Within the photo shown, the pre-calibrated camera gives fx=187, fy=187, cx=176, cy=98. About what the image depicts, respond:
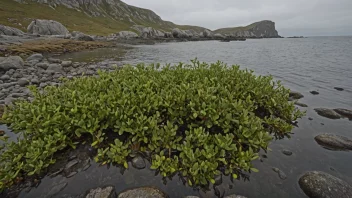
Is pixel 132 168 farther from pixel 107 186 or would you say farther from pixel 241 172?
pixel 241 172

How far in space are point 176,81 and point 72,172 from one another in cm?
491

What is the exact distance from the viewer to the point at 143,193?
14.6 feet

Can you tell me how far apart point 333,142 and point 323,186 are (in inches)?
121

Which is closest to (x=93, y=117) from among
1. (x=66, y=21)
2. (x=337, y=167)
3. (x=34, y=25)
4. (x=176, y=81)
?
Answer: (x=176, y=81)

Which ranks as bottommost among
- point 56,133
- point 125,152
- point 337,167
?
point 337,167

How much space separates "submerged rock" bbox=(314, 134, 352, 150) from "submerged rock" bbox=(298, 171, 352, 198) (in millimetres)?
2359

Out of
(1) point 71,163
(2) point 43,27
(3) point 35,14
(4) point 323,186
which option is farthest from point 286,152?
(3) point 35,14

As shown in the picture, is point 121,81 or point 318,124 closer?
point 121,81

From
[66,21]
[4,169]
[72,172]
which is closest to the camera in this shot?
[4,169]

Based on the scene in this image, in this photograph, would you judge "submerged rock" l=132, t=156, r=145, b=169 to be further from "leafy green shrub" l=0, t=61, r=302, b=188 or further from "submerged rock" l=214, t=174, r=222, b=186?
"submerged rock" l=214, t=174, r=222, b=186

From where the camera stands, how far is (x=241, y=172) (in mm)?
5250

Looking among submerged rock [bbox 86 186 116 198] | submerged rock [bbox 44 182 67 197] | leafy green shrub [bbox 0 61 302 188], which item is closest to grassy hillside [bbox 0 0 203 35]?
leafy green shrub [bbox 0 61 302 188]

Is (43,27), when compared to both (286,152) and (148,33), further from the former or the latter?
(286,152)

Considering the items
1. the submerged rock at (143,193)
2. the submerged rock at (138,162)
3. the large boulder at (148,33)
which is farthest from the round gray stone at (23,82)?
the large boulder at (148,33)
